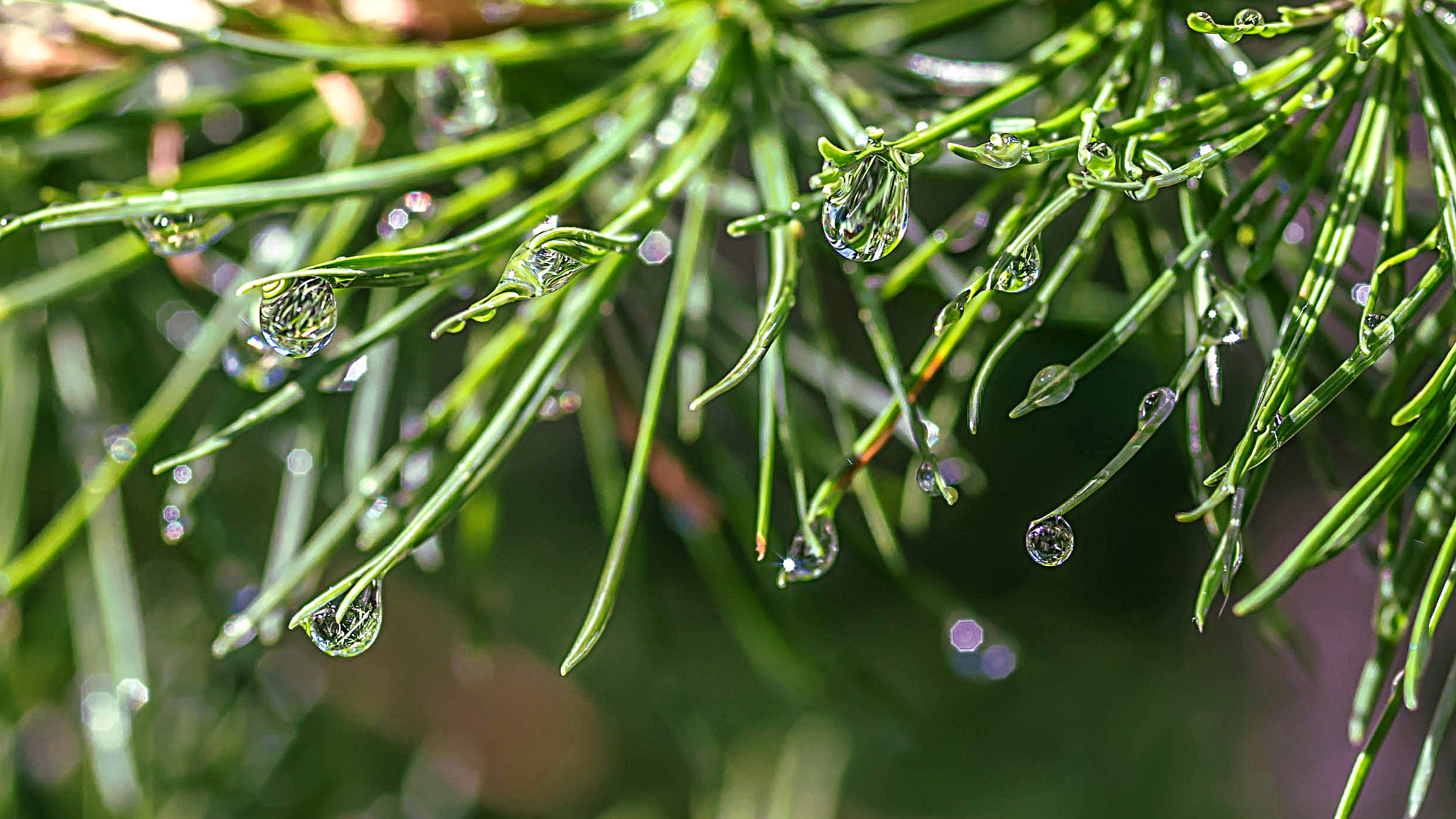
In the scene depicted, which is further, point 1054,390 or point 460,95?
point 460,95

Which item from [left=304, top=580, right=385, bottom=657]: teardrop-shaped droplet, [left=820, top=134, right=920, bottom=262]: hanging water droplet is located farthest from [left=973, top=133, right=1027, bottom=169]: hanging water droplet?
[left=304, top=580, right=385, bottom=657]: teardrop-shaped droplet

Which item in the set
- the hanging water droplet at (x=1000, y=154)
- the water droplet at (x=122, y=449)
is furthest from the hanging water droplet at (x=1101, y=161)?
the water droplet at (x=122, y=449)

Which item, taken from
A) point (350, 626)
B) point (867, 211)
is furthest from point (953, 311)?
point (350, 626)

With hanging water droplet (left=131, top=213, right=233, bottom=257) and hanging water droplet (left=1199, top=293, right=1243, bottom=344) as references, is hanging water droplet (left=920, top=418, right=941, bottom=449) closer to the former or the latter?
hanging water droplet (left=1199, top=293, right=1243, bottom=344)

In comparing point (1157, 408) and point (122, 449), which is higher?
point (122, 449)

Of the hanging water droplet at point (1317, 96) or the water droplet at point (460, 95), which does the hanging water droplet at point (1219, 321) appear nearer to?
the hanging water droplet at point (1317, 96)

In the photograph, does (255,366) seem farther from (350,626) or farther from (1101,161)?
(1101,161)

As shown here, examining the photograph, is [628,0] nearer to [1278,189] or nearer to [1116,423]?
[1278,189]
